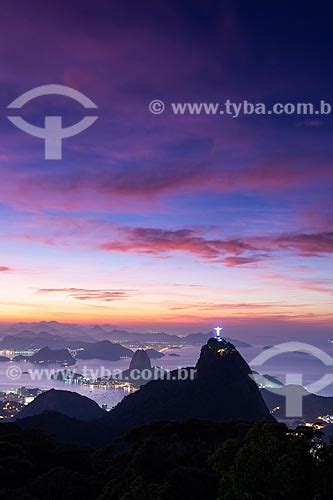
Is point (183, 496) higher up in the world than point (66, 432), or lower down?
higher up

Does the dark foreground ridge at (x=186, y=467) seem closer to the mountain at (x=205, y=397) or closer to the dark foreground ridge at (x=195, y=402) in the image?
the dark foreground ridge at (x=195, y=402)

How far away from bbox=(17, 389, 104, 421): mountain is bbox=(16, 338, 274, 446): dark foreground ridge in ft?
135

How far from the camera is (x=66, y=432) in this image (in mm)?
95875

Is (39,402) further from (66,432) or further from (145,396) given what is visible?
(66,432)

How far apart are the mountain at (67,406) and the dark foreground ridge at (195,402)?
1618 inches

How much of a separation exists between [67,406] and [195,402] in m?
61.0

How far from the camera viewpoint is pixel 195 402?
114 meters

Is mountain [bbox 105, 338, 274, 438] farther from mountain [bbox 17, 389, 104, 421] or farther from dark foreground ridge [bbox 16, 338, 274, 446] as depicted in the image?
mountain [bbox 17, 389, 104, 421]

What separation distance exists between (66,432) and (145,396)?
93.0ft

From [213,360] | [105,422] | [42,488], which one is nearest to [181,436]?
[42,488]

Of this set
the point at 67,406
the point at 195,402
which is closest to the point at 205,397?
the point at 195,402

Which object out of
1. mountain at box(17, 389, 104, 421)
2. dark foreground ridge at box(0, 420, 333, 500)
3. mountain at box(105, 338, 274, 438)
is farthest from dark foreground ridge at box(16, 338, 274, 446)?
dark foreground ridge at box(0, 420, 333, 500)

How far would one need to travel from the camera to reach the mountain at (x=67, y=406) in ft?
511

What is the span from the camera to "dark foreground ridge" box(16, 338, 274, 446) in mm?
102000
